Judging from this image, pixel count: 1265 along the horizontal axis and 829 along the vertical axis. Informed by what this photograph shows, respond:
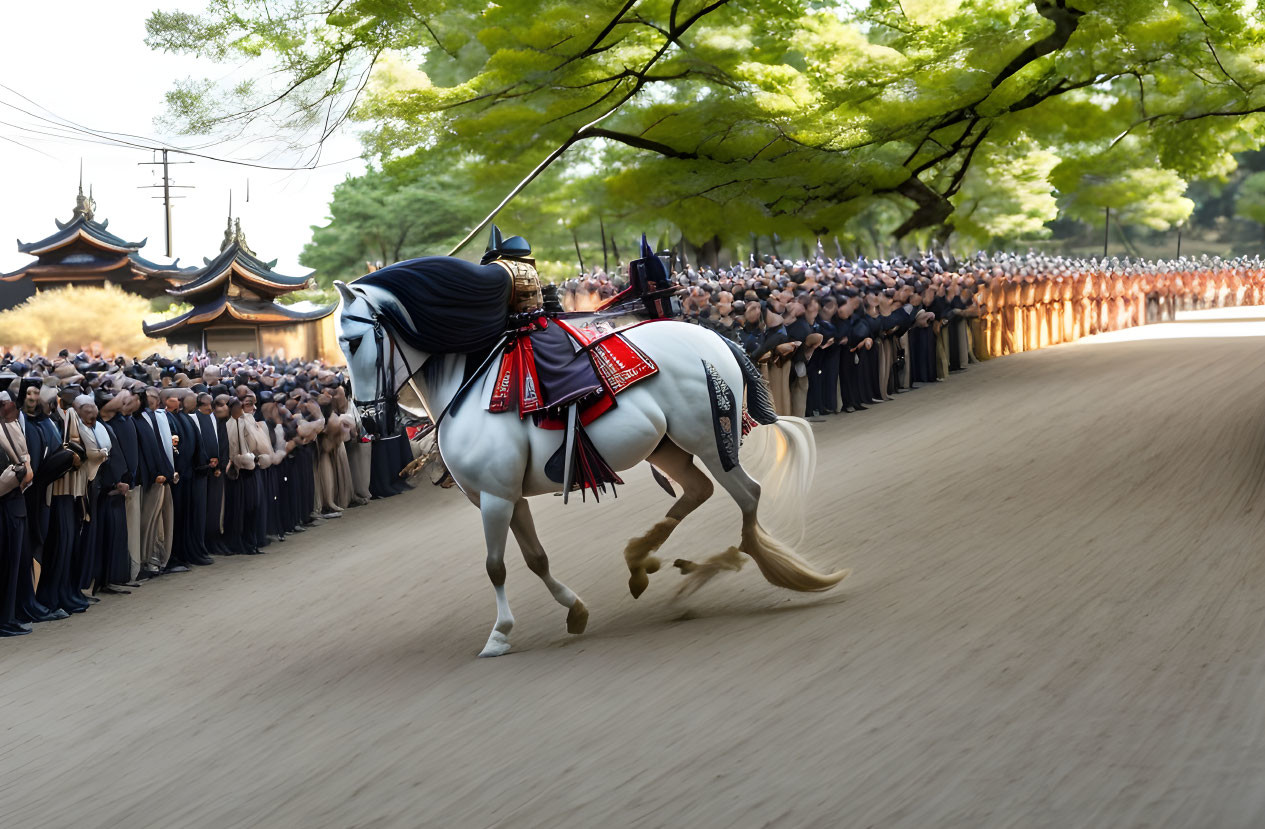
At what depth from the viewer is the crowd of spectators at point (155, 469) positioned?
10.1 meters

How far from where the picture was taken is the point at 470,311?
7.34m

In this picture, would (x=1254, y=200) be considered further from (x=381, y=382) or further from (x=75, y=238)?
(x=381, y=382)

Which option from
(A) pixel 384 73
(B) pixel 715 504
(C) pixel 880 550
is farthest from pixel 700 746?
(A) pixel 384 73

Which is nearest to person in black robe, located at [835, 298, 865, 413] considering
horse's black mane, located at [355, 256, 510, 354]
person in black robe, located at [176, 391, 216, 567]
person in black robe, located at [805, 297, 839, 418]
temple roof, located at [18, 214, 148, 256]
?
person in black robe, located at [805, 297, 839, 418]

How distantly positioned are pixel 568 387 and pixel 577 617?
143 cm

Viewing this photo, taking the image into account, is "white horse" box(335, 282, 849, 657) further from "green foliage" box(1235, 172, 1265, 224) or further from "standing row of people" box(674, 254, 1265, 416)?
"green foliage" box(1235, 172, 1265, 224)

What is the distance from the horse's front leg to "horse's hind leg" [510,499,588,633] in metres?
0.10

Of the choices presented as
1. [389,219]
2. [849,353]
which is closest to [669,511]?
[849,353]

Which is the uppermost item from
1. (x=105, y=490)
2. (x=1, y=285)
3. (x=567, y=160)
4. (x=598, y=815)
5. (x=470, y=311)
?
(x=567, y=160)

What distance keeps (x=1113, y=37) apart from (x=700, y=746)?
24731mm

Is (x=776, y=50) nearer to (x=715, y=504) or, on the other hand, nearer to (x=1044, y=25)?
(x=1044, y=25)

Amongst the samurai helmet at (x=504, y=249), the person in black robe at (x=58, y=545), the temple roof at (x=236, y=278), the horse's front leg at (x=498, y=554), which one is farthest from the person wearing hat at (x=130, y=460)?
the temple roof at (x=236, y=278)

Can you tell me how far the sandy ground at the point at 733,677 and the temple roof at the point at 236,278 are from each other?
67.7 ft

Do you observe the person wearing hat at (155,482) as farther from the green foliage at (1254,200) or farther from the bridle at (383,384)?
the green foliage at (1254,200)
